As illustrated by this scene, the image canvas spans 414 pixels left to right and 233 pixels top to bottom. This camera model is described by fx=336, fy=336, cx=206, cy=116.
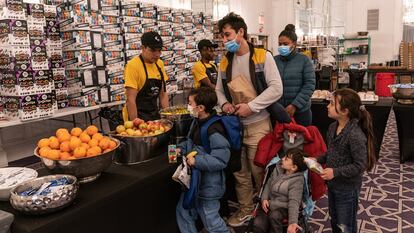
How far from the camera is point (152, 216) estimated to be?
2.34m

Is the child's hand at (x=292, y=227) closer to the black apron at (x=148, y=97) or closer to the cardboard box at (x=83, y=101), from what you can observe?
the black apron at (x=148, y=97)

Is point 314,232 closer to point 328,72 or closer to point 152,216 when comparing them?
point 152,216

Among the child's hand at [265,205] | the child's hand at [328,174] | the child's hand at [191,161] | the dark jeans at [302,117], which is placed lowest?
the child's hand at [265,205]

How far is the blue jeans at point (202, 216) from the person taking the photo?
8.38 ft

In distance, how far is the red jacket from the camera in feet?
9.00

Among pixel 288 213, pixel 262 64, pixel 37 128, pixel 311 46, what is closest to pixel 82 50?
pixel 37 128

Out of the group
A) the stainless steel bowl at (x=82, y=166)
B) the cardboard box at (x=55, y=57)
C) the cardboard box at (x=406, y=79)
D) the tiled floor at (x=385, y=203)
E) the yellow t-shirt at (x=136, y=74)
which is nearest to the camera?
the stainless steel bowl at (x=82, y=166)

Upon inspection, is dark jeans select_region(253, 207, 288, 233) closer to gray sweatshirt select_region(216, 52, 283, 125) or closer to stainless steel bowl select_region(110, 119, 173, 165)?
gray sweatshirt select_region(216, 52, 283, 125)

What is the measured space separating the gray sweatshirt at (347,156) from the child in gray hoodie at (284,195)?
8.5 inches

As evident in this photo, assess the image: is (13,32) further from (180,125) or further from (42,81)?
(180,125)

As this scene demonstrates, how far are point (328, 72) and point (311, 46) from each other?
231 cm

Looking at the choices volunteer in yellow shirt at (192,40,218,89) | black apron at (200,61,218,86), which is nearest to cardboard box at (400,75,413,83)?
black apron at (200,61,218,86)

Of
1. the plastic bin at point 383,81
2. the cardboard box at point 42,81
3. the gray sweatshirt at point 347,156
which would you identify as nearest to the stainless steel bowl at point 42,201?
the gray sweatshirt at point 347,156

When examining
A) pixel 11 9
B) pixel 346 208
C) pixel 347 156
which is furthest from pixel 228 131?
pixel 11 9
